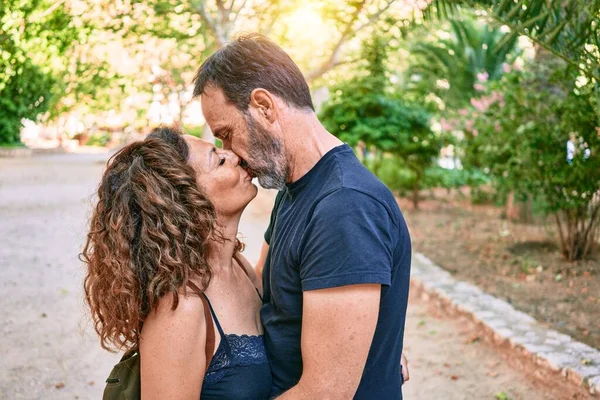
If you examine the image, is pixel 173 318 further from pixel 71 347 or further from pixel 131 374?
pixel 71 347

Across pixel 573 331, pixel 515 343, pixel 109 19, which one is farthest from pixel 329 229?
pixel 109 19

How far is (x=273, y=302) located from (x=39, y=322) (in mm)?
5117

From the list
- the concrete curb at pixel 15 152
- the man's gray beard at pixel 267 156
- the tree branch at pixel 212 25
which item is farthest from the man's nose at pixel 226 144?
the concrete curb at pixel 15 152

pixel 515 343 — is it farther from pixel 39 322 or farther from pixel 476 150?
pixel 476 150

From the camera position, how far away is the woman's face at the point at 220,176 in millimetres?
2223

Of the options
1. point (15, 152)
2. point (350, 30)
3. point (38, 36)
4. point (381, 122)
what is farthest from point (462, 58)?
point (15, 152)

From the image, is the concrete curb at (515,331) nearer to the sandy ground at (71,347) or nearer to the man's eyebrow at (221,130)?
the sandy ground at (71,347)

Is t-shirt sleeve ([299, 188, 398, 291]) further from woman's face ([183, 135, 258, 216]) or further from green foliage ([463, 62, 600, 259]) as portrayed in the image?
green foliage ([463, 62, 600, 259])

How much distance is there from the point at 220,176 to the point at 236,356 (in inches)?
23.9

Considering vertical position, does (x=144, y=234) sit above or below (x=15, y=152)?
above

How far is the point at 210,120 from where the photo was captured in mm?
2160

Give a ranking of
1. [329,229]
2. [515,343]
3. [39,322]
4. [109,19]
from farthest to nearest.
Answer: [109,19]
[39,322]
[515,343]
[329,229]

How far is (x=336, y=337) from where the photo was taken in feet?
5.71

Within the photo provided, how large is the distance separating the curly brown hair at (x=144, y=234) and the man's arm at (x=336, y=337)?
449 mm
